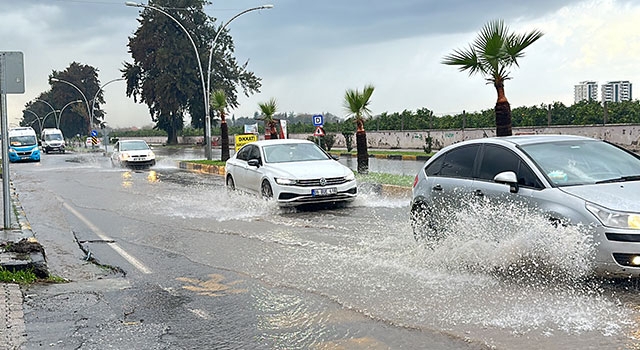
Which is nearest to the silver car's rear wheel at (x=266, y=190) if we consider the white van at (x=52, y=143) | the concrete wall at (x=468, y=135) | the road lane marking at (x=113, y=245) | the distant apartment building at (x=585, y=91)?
the road lane marking at (x=113, y=245)

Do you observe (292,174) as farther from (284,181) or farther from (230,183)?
(230,183)

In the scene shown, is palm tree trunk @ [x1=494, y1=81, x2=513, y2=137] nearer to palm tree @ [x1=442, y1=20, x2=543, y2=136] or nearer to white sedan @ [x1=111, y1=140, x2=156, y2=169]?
palm tree @ [x1=442, y1=20, x2=543, y2=136]

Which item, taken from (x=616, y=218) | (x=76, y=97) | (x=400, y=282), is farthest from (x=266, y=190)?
(x=76, y=97)

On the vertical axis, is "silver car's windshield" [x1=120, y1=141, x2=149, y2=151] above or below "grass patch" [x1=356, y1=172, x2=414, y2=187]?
above

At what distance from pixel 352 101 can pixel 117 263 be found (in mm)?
14086

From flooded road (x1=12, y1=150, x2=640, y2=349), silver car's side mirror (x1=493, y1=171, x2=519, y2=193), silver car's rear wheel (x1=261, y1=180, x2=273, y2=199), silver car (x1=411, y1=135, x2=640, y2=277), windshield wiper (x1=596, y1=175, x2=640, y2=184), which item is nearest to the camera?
flooded road (x1=12, y1=150, x2=640, y2=349)

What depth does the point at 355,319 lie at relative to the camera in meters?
5.82

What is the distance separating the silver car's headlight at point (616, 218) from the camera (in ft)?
20.0

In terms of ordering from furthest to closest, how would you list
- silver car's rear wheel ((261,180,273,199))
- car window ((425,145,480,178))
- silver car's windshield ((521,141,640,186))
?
silver car's rear wheel ((261,180,273,199)) < car window ((425,145,480,178)) < silver car's windshield ((521,141,640,186))

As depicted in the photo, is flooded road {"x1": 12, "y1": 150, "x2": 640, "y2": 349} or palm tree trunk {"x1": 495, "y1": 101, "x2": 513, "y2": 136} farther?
palm tree trunk {"x1": 495, "y1": 101, "x2": 513, "y2": 136}

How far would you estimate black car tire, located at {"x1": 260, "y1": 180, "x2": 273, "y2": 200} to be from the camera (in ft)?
46.5

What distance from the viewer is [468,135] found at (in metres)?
41.7

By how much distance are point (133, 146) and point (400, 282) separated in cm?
3048

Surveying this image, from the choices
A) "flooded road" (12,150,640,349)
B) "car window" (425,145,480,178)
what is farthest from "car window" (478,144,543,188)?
"flooded road" (12,150,640,349)
